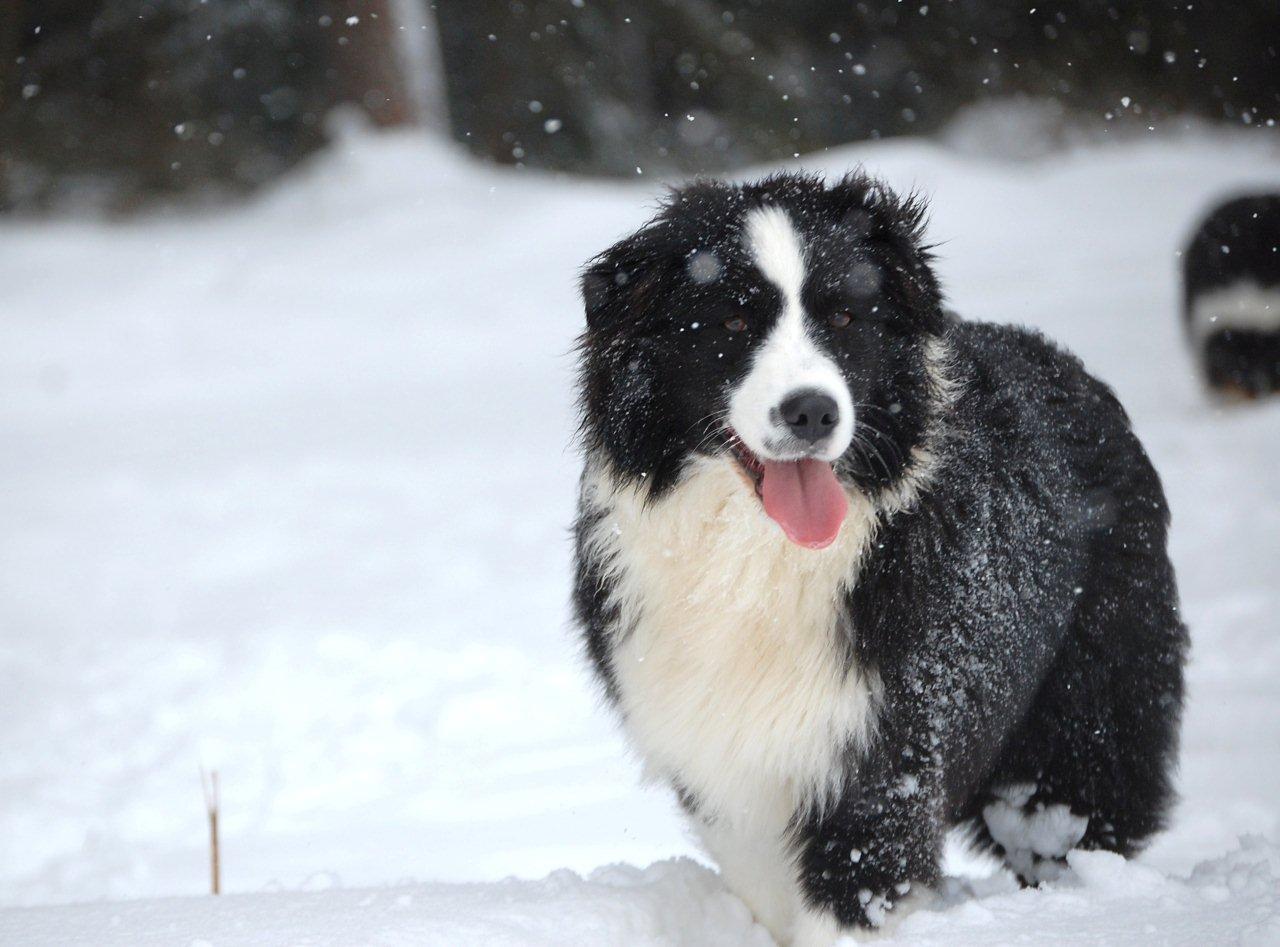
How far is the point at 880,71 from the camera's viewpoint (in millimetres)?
17578

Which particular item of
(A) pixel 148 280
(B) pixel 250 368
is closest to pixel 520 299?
(B) pixel 250 368

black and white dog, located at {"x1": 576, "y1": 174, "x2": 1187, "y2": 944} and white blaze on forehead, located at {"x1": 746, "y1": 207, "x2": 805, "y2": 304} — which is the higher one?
white blaze on forehead, located at {"x1": 746, "y1": 207, "x2": 805, "y2": 304}

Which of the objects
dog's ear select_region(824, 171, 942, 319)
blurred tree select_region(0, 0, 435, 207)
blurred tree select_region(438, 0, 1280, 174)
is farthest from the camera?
blurred tree select_region(438, 0, 1280, 174)

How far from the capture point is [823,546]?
275 cm

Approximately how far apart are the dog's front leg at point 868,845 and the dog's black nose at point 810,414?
756 millimetres

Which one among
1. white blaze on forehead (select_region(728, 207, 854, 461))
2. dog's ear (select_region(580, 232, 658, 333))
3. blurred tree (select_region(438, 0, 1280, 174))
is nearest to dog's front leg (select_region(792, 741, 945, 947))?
white blaze on forehead (select_region(728, 207, 854, 461))

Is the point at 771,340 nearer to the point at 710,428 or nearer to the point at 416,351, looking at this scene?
the point at 710,428

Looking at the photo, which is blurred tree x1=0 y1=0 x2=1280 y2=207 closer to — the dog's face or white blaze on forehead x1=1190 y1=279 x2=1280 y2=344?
white blaze on forehead x1=1190 y1=279 x2=1280 y2=344

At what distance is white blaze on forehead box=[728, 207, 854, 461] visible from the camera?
2.66m

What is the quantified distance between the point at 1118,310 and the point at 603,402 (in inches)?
312

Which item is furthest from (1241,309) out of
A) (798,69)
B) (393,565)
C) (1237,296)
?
(798,69)

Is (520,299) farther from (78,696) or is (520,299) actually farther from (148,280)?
(78,696)

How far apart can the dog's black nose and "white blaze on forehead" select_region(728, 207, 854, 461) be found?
0.5 inches

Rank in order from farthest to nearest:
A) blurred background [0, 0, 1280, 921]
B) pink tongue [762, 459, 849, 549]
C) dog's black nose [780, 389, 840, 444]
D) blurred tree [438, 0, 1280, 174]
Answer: blurred tree [438, 0, 1280, 174]
blurred background [0, 0, 1280, 921]
pink tongue [762, 459, 849, 549]
dog's black nose [780, 389, 840, 444]
